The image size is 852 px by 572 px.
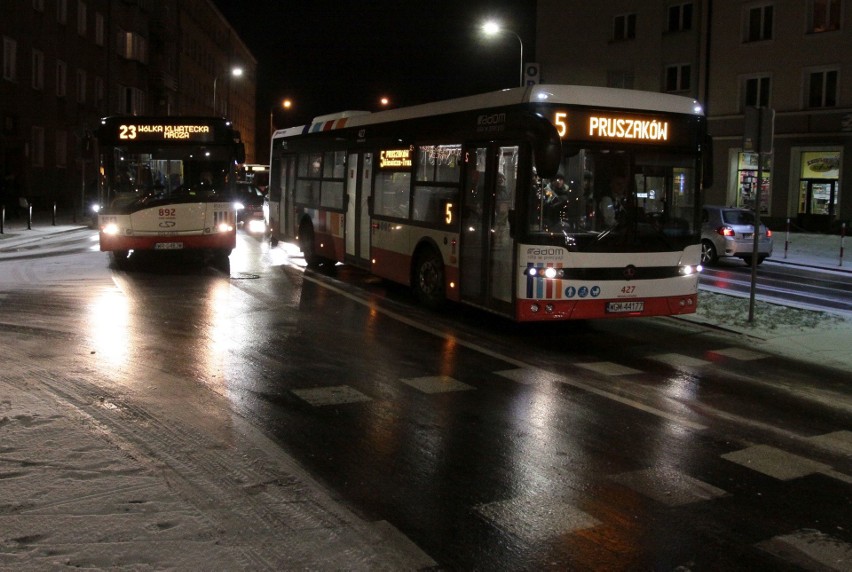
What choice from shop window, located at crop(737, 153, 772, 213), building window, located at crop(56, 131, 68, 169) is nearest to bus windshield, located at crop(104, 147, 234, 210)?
shop window, located at crop(737, 153, 772, 213)

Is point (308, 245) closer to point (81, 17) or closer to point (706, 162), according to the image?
point (706, 162)

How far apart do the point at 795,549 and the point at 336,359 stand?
5521 millimetres

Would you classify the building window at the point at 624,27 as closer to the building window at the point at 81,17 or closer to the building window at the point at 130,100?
the building window at the point at 81,17

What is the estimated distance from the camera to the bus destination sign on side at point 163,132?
17125 mm

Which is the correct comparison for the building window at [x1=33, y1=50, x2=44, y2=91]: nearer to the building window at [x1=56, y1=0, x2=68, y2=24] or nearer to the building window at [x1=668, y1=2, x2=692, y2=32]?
the building window at [x1=56, y1=0, x2=68, y2=24]

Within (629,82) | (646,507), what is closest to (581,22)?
(629,82)

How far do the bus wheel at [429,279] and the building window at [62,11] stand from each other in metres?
36.0

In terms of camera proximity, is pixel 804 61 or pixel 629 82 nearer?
pixel 804 61

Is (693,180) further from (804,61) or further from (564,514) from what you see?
(804,61)

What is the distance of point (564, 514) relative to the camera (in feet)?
16.8

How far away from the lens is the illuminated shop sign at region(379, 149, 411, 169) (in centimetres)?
1348

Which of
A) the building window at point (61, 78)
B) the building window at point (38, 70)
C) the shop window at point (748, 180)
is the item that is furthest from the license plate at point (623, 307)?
the building window at point (61, 78)

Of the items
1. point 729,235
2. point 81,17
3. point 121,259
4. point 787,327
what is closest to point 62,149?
point 81,17

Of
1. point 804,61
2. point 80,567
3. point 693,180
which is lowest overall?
point 80,567
